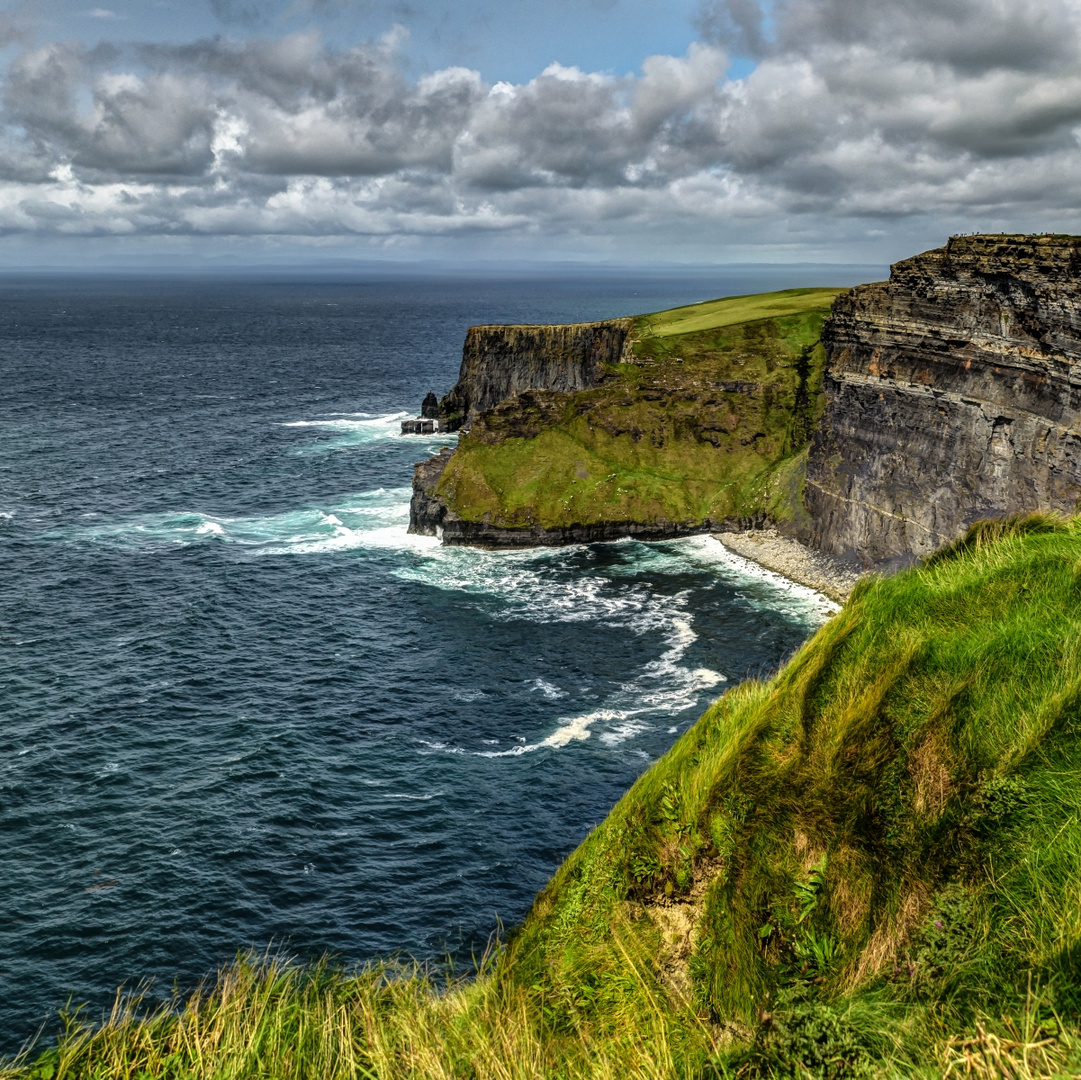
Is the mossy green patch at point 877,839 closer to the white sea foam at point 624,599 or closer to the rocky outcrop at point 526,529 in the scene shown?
the white sea foam at point 624,599

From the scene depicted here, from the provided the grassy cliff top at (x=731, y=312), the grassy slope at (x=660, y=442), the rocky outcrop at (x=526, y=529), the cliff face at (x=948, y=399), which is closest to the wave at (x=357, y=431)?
the grassy cliff top at (x=731, y=312)

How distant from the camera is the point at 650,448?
94.2 meters

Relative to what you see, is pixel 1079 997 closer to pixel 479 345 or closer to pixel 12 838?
pixel 12 838

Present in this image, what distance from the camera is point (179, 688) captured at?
55094mm

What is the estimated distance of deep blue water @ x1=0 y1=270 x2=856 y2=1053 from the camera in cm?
3706

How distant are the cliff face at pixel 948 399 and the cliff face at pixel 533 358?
1695 inches

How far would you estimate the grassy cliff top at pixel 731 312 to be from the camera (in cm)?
11606

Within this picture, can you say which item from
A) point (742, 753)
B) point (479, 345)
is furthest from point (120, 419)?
point (742, 753)

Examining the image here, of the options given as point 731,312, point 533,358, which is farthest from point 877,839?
point 533,358

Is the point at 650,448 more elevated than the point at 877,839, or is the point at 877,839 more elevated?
the point at 877,839

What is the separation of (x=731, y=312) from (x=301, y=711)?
295 feet

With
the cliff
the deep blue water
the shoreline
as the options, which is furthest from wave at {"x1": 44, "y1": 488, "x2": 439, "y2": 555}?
the shoreline

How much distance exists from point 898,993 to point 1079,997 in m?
2.52

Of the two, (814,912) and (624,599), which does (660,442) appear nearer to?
(624,599)
